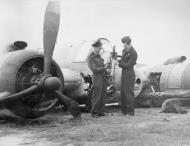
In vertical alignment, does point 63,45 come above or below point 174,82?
above

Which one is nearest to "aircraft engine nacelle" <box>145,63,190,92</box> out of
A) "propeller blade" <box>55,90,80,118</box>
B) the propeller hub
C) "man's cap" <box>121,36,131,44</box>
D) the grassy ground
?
"man's cap" <box>121,36,131,44</box>

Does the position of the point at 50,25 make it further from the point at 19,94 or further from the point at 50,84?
the point at 19,94

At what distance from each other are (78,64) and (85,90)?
3.71 ft

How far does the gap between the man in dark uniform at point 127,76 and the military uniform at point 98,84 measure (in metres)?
0.64

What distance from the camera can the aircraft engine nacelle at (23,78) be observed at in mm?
8445

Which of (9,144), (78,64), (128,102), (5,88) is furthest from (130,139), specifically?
(78,64)

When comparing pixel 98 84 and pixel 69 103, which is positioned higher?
pixel 98 84

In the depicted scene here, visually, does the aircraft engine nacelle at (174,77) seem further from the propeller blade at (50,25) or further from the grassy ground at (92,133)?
the propeller blade at (50,25)

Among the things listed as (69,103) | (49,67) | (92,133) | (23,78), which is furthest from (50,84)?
(92,133)

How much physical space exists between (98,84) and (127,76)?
37.3 inches

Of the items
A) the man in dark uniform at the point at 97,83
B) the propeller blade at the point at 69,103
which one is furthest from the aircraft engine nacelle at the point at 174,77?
the propeller blade at the point at 69,103

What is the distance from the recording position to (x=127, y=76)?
34.9 feet

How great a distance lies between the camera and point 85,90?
11.3 meters

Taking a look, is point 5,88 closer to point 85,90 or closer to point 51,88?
point 51,88
